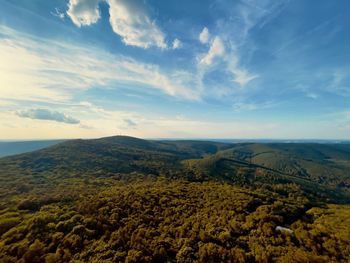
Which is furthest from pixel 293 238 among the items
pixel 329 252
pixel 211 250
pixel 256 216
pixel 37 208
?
pixel 37 208

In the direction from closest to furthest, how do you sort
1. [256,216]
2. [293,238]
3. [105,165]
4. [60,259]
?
[60,259], [293,238], [256,216], [105,165]

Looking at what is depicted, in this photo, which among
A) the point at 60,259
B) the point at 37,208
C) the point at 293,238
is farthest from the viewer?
Answer: the point at 37,208

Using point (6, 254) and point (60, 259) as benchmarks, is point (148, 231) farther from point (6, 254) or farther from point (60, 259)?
point (6, 254)

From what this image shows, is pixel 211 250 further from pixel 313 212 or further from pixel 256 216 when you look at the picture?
pixel 313 212

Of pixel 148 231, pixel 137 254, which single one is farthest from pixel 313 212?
pixel 137 254

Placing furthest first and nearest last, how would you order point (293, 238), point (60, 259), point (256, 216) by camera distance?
point (256, 216)
point (293, 238)
point (60, 259)

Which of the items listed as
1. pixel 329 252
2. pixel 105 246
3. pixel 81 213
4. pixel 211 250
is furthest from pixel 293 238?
pixel 81 213

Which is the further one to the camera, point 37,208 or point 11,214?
point 37,208

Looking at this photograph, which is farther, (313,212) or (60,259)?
(313,212)
